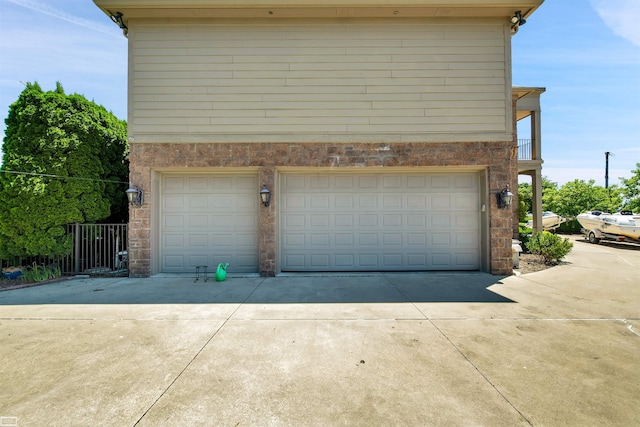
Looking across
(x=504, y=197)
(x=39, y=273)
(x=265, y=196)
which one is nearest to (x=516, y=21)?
(x=504, y=197)

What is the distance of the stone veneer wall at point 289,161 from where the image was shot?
21.5 ft

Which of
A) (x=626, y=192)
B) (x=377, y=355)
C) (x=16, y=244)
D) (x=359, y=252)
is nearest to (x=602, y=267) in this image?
(x=359, y=252)

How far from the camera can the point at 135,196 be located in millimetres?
6441

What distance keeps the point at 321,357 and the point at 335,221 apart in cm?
427

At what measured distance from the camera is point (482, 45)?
21.8 feet

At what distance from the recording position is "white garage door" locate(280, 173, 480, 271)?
22.8ft

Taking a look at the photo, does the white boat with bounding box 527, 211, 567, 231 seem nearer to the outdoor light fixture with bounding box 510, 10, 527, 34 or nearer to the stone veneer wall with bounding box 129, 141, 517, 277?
the stone veneer wall with bounding box 129, 141, 517, 277

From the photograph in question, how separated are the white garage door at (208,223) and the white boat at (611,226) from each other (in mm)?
14862

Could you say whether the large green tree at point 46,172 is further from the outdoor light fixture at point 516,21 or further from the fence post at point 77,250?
the outdoor light fixture at point 516,21

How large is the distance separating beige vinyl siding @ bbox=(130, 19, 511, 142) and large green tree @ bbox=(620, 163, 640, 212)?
19.1 m

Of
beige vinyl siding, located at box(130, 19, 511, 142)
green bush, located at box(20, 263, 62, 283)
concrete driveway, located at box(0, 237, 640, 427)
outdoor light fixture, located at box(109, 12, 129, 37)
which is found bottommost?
concrete driveway, located at box(0, 237, 640, 427)

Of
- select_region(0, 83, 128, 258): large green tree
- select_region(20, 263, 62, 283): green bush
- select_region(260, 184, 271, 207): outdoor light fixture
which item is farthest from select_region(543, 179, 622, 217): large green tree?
select_region(20, 263, 62, 283): green bush

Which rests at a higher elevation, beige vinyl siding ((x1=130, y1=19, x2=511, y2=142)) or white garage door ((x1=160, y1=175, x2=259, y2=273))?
beige vinyl siding ((x1=130, y1=19, x2=511, y2=142))

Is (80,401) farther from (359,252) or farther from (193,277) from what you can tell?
(359,252)
